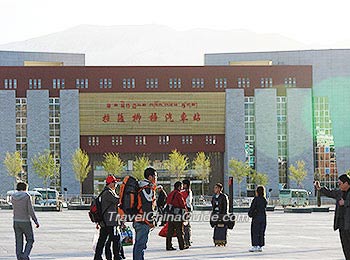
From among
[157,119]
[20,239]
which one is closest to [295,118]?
[157,119]

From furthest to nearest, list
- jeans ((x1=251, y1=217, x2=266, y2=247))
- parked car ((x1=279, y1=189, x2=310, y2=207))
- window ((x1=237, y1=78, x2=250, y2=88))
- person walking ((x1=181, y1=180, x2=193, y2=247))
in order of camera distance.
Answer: window ((x1=237, y1=78, x2=250, y2=88)) → parked car ((x1=279, y1=189, x2=310, y2=207)) → person walking ((x1=181, y1=180, x2=193, y2=247)) → jeans ((x1=251, y1=217, x2=266, y2=247))

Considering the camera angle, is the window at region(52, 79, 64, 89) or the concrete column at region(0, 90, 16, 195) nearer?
the concrete column at region(0, 90, 16, 195)

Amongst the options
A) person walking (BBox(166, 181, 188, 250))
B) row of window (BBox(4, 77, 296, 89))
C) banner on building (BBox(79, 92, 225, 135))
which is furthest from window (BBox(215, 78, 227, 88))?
person walking (BBox(166, 181, 188, 250))

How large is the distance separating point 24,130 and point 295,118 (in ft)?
95.6

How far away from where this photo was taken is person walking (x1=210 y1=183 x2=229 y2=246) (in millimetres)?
22172

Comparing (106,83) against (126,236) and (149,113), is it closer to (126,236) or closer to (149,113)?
(149,113)

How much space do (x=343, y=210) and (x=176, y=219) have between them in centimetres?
681

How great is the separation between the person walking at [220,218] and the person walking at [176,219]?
3.80 ft

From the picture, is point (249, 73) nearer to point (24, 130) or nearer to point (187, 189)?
point (24, 130)

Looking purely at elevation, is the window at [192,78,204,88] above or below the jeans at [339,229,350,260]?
above

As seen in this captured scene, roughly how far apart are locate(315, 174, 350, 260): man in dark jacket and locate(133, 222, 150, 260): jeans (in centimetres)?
296

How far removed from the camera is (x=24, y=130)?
9888 cm

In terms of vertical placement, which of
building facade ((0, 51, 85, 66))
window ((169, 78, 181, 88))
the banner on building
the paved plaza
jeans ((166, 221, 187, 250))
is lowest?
the paved plaza

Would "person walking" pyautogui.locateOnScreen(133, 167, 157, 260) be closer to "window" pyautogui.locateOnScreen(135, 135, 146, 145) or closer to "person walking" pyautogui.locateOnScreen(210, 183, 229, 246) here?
"person walking" pyautogui.locateOnScreen(210, 183, 229, 246)
